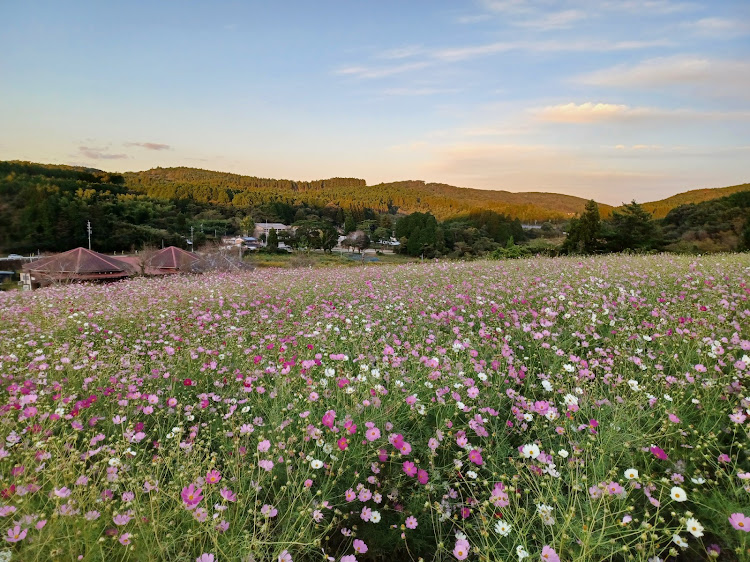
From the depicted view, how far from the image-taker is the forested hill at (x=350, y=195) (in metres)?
89.7

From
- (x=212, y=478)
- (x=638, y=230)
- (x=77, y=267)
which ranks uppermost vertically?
(x=638, y=230)

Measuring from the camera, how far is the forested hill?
89.7 meters

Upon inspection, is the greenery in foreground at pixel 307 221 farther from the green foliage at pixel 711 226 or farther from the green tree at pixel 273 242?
the green tree at pixel 273 242

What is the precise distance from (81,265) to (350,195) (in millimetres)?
107208

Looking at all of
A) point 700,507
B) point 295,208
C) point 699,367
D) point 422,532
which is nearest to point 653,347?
point 699,367

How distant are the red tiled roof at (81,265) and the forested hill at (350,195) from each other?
202 ft

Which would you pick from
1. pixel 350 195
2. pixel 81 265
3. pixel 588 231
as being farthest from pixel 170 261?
pixel 350 195

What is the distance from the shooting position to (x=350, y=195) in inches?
4990

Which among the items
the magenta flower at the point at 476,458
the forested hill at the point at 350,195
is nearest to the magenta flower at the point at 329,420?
the magenta flower at the point at 476,458

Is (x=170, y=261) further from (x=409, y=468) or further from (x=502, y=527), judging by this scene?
(x=502, y=527)

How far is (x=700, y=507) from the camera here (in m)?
1.96

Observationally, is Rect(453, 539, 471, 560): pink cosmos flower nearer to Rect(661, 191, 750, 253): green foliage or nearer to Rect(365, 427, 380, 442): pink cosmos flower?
Rect(365, 427, 380, 442): pink cosmos flower

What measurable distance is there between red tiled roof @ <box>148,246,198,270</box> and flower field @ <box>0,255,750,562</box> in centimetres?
2267

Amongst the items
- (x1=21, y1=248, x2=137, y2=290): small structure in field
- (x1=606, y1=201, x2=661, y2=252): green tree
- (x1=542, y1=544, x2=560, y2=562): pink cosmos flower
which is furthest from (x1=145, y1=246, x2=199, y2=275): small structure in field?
(x1=606, y1=201, x2=661, y2=252): green tree
